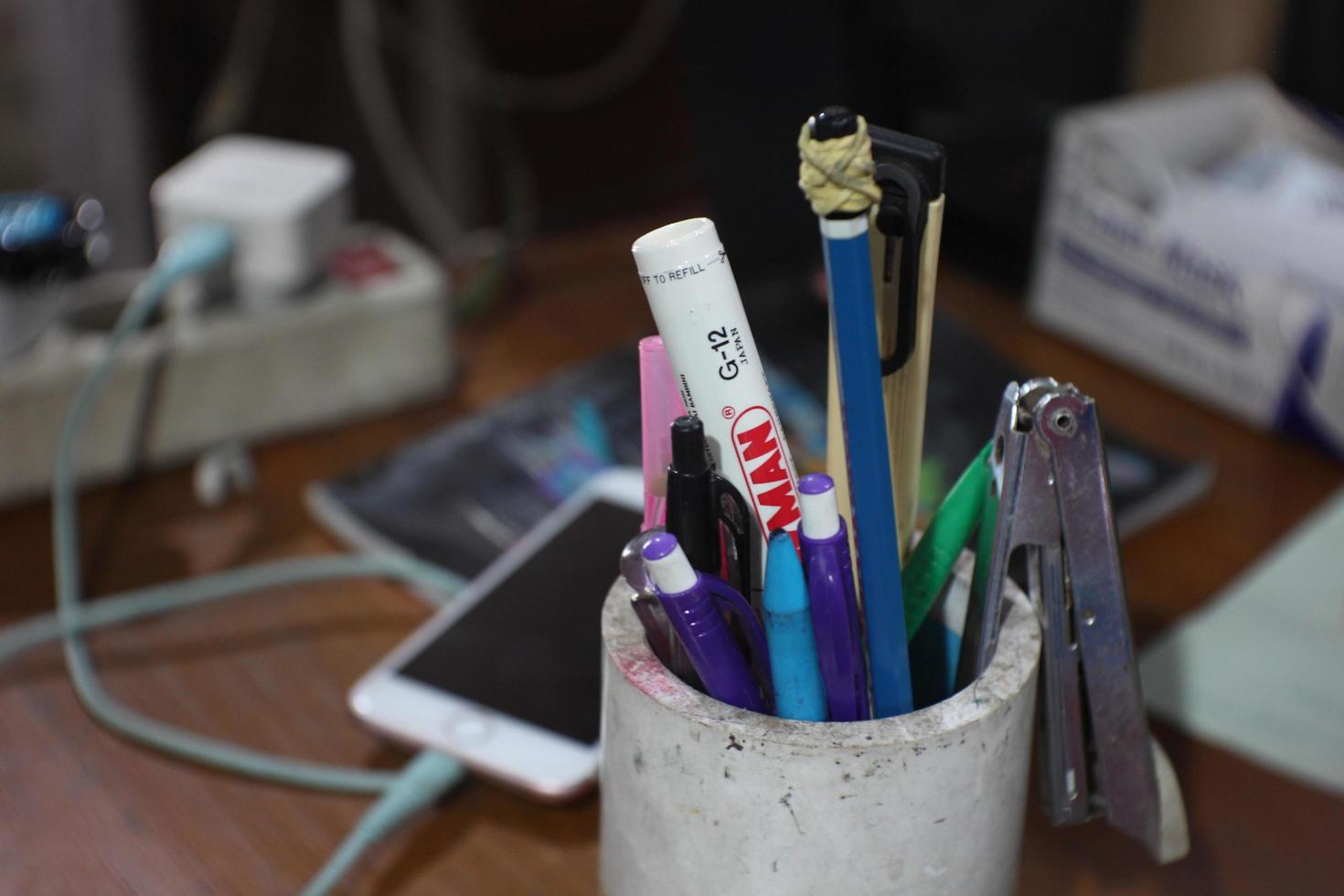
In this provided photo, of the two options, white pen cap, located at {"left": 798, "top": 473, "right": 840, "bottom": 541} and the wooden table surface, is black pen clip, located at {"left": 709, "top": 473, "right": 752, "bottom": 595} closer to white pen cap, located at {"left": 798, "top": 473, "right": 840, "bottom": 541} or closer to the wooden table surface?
white pen cap, located at {"left": 798, "top": 473, "right": 840, "bottom": 541}

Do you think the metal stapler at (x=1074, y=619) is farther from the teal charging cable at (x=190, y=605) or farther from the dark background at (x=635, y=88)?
the dark background at (x=635, y=88)

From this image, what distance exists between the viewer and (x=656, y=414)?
0.27 metres

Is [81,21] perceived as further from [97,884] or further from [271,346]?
[97,884]

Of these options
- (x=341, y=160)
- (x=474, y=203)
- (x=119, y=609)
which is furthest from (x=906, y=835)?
(x=474, y=203)

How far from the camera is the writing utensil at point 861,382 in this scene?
0.67ft

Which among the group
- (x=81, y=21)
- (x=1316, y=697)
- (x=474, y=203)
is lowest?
(x=474, y=203)

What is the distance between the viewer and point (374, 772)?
39 cm

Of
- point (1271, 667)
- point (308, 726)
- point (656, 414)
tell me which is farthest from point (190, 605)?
point (1271, 667)

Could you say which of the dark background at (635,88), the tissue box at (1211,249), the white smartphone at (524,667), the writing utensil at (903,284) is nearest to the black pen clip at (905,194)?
the writing utensil at (903,284)

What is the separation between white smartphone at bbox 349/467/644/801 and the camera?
0.38 m

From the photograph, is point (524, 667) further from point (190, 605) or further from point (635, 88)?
point (635, 88)

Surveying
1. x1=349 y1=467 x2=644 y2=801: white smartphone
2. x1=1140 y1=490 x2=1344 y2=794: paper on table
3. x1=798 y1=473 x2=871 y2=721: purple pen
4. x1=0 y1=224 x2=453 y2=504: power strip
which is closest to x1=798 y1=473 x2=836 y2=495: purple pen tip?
x1=798 y1=473 x2=871 y2=721: purple pen

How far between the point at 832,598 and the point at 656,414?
0.05 m

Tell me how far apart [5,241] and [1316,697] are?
50cm
